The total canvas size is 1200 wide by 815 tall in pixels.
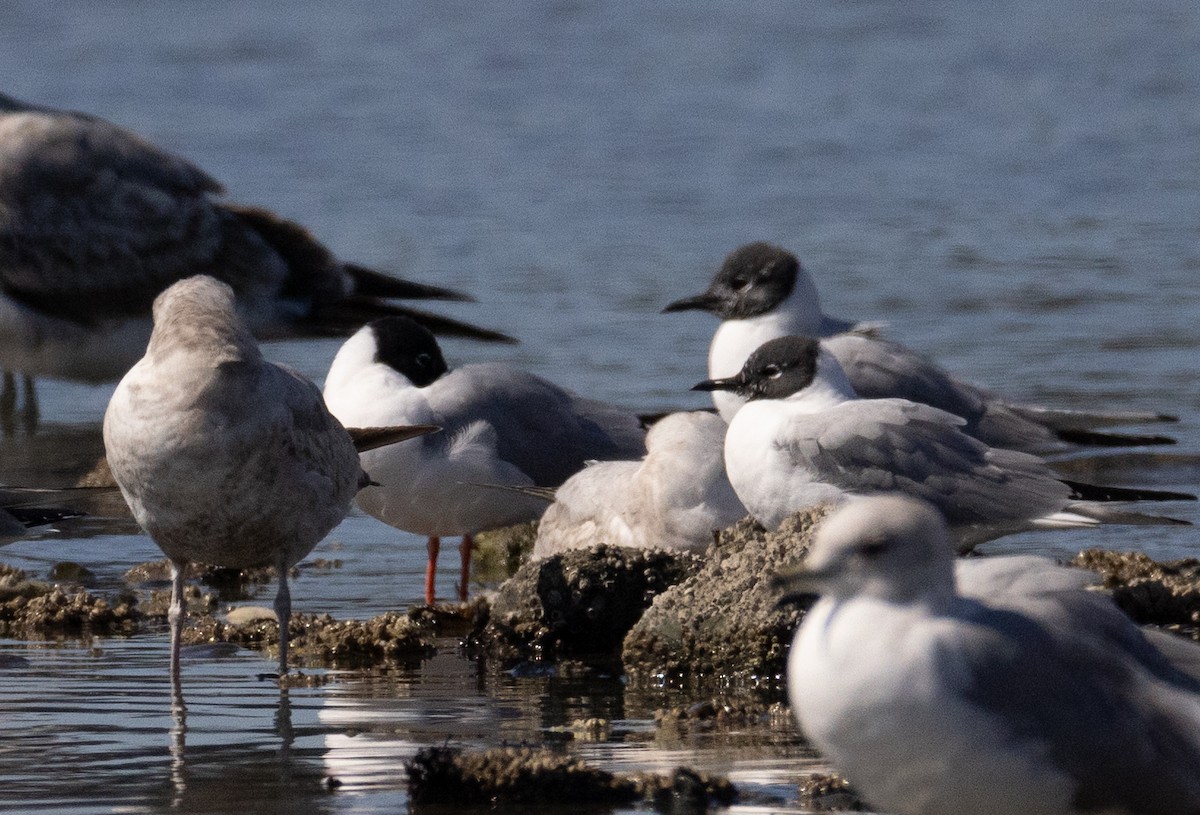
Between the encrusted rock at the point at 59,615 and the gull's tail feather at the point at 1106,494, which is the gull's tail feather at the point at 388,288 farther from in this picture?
the gull's tail feather at the point at 1106,494

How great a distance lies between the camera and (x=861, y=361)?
810 cm

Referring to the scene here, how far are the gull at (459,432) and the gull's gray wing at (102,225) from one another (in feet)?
9.75

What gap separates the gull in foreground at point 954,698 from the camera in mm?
3551

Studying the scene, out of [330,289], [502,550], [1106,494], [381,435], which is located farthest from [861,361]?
[330,289]

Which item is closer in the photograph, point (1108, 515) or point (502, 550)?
point (1108, 515)

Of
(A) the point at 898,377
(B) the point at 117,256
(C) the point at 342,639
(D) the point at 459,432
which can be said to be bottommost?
(C) the point at 342,639

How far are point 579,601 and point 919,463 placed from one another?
50.4 inches

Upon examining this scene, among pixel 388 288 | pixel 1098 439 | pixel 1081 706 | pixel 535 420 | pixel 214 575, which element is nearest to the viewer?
pixel 1081 706

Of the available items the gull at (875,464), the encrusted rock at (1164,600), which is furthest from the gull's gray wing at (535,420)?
the encrusted rock at (1164,600)

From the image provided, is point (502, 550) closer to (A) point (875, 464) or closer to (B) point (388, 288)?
(A) point (875, 464)

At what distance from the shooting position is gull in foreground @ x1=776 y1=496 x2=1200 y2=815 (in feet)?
11.6

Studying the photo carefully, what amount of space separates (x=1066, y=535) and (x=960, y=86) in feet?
44.3

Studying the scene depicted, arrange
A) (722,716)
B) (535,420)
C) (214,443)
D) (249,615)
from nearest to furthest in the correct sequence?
(722,716) → (214,443) → (249,615) → (535,420)

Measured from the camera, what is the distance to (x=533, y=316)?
42.0 ft
